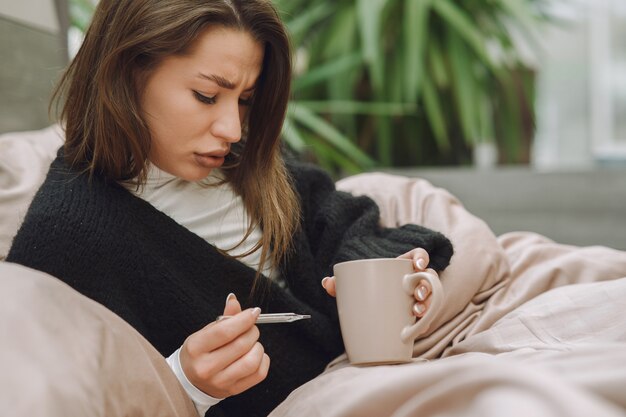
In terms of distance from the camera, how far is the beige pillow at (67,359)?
570mm

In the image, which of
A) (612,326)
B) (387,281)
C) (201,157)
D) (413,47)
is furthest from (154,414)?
(413,47)

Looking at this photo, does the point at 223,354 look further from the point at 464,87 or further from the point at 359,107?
the point at 464,87

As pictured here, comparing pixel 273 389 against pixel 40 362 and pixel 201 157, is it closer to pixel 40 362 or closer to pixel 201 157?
pixel 201 157

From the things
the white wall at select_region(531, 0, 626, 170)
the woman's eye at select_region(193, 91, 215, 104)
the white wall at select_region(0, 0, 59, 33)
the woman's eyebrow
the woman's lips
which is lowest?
the white wall at select_region(531, 0, 626, 170)

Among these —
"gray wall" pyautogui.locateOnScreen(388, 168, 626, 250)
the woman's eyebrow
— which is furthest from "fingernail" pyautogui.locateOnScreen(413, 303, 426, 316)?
"gray wall" pyautogui.locateOnScreen(388, 168, 626, 250)

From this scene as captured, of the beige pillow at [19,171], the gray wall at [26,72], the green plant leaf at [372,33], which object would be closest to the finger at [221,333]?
the beige pillow at [19,171]

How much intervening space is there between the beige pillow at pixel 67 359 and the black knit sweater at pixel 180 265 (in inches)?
9.2

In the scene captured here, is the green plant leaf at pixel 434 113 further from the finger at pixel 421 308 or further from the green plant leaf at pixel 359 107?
the finger at pixel 421 308

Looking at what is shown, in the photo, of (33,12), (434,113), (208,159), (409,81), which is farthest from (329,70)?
(208,159)

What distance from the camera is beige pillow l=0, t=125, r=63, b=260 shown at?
1.05 m

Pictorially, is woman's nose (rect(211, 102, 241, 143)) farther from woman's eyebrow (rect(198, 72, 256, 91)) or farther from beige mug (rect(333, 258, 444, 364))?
beige mug (rect(333, 258, 444, 364))

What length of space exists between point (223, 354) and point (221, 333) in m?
0.03

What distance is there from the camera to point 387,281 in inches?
34.6

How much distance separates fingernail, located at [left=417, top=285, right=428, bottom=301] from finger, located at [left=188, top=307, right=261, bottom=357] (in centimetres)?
21
